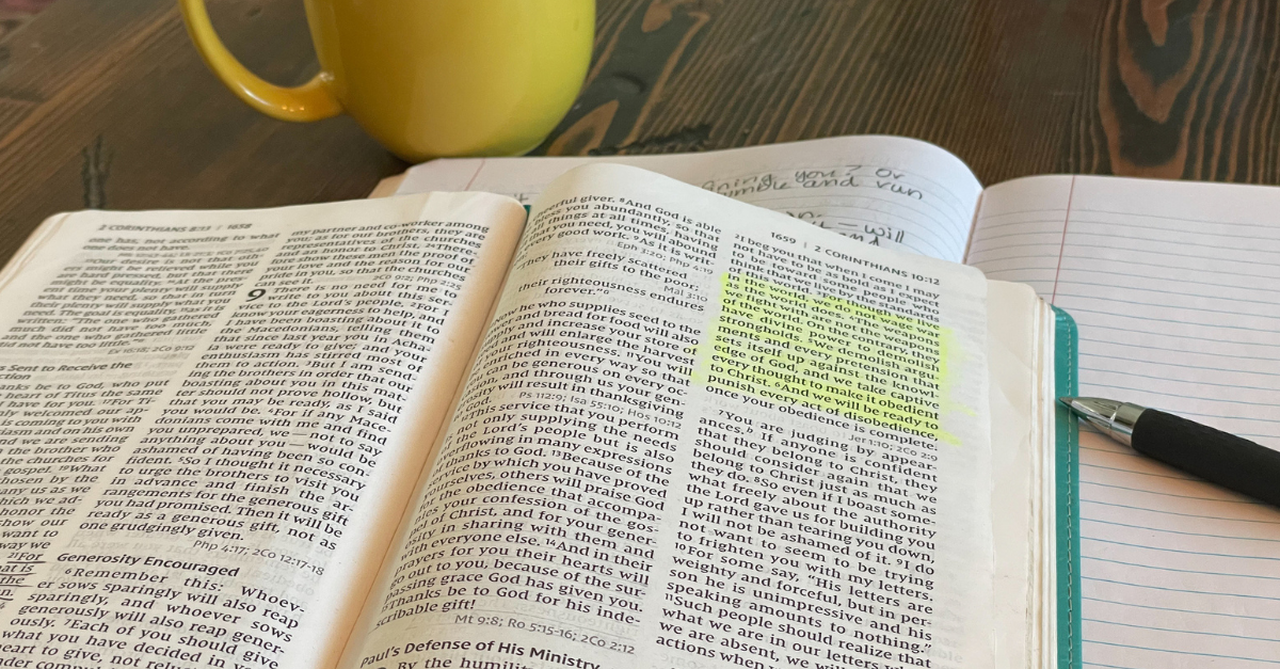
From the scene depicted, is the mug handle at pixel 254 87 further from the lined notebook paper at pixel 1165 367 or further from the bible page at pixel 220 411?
the lined notebook paper at pixel 1165 367

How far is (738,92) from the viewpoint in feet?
2.07

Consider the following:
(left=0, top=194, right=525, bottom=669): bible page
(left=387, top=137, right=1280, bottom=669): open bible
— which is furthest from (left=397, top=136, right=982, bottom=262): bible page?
(left=0, top=194, right=525, bottom=669): bible page

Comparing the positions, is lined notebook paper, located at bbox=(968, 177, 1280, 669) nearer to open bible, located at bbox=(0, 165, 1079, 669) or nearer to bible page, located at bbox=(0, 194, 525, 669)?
open bible, located at bbox=(0, 165, 1079, 669)

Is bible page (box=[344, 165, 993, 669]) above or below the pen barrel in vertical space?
below

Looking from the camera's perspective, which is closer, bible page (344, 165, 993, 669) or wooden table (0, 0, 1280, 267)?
bible page (344, 165, 993, 669)

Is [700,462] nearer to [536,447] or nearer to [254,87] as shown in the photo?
[536,447]

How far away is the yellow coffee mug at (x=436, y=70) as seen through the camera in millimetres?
474

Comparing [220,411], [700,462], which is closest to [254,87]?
[220,411]

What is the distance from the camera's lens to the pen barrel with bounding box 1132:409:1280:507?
0.34 meters

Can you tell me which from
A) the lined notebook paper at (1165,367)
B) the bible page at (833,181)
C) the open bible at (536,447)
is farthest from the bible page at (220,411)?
the lined notebook paper at (1165,367)

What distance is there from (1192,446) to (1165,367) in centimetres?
6

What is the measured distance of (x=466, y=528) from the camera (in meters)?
0.30

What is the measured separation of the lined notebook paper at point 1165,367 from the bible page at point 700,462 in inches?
2.2

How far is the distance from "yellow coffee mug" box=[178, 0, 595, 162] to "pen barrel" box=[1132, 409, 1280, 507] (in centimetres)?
36
